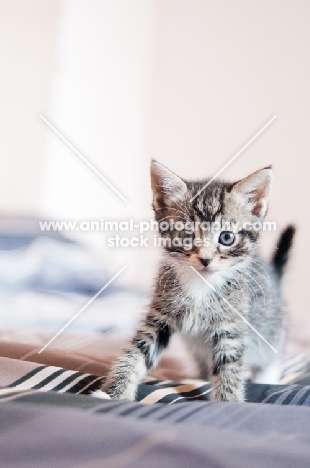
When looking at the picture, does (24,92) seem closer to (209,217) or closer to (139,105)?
(139,105)

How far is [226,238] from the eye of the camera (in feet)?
2.53

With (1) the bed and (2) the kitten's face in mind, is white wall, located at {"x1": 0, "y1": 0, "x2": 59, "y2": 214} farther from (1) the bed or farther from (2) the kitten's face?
(2) the kitten's face

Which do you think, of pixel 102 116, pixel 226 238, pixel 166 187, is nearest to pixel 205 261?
pixel 226 238

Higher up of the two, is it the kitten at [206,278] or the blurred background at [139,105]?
the blurred background at [139,105]

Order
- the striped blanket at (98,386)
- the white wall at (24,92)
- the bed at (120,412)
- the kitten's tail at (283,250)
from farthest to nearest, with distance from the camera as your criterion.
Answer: the white wall at (24,92), the kitten's tail at (283,250), the striped blanket at (98,386), the bed at (120,412)

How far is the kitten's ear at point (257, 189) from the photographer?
0.79 m

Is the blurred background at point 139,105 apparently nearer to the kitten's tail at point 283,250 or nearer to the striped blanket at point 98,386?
the kitten's tail at point 283,250

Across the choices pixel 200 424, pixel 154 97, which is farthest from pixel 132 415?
pixel 154 97

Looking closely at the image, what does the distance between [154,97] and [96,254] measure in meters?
0.71

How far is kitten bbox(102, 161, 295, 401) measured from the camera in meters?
0.76

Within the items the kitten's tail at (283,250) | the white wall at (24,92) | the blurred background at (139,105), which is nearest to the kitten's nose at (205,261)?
the kitten's tail at (283,250)

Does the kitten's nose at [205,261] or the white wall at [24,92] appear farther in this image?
the white wall at [24,92]

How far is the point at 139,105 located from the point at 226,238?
1.30 m

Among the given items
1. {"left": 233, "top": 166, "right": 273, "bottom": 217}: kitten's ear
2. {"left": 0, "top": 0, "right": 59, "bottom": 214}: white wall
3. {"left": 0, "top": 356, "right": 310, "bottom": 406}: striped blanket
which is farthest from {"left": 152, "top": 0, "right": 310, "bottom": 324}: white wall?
{"left": 0, "top": 356, "right": 310, "bottom": 406}: striped blanket
